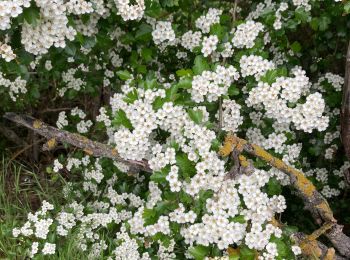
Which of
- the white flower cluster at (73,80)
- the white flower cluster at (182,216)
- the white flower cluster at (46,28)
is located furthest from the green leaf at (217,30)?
the white flower cluster at (73,80)

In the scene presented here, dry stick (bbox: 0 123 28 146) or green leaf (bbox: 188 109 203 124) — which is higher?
dry stick (bbox: 0 123 28 146)

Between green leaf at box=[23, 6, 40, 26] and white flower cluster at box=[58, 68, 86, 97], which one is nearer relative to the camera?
green leaf at box=[23, 6, 40, 26]

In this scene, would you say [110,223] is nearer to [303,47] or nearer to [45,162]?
[45,162]

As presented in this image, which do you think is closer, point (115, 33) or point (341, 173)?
point (115, 33)

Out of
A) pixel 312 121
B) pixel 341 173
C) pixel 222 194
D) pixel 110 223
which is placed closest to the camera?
pixel 222 194

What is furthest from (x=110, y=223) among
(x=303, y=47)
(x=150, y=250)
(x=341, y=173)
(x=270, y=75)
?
(x=303, y=47)

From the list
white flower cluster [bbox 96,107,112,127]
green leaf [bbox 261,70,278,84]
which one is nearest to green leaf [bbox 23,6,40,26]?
green leaf [bbox 261,70,278,84]

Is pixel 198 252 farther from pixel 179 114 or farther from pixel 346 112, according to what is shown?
pixel 346 112

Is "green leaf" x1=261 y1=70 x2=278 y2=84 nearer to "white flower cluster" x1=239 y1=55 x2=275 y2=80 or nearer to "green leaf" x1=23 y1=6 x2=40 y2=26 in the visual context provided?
"white flower cluster" x1=239 y1=55 x2=275 y2=80
